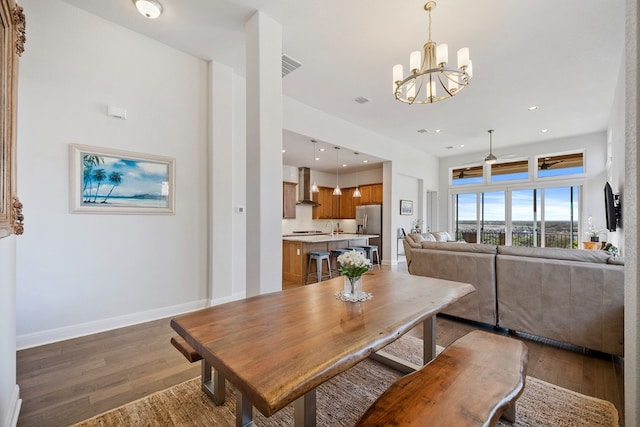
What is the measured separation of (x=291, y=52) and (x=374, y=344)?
3.49 m

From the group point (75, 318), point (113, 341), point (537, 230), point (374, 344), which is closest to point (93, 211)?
point (75, 318)

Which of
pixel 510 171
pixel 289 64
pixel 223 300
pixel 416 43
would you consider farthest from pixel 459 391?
pixel 510 171

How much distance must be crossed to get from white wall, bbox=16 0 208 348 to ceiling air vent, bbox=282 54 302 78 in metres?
1.10

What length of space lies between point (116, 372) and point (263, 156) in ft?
7.12

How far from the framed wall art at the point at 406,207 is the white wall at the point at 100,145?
18.0 ft

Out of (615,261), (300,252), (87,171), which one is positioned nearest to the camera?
(615,261)

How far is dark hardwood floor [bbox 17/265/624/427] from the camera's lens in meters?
1.81

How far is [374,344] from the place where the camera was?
3.76ft

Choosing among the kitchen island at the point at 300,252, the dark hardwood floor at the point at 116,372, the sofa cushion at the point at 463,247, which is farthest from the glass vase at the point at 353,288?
the kitchen island at the point at 300,252

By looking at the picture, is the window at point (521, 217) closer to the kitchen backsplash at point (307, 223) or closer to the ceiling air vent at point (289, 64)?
the kitchen backsplash at point (307, 223)

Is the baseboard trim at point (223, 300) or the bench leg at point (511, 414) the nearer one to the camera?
the bench leg at point (511, 414)

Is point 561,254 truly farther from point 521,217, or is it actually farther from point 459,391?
point 521,217

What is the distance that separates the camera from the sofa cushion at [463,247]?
311cm

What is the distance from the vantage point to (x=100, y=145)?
2928 mm
